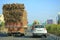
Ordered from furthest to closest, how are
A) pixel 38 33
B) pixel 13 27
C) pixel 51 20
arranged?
pixel 51 20, pixel 13 27, pixel 38 33

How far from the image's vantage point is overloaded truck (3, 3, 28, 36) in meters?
31.0

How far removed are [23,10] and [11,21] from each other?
255 centimetres

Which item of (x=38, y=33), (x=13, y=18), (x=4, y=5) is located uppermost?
(x=4, y=5)

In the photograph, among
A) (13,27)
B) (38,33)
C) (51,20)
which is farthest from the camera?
(51,20)

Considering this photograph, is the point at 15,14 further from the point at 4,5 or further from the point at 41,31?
the point at 41,31

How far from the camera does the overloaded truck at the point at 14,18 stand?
31008 millimetres

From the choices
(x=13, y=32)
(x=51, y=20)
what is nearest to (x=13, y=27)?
(x=13, y=32)

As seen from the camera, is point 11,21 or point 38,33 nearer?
point 38,33

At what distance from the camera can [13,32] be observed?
31.1 meters

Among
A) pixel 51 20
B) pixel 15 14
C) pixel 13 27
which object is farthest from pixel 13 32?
pixel 51 20

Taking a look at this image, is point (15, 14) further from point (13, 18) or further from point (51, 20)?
point (51, 20)

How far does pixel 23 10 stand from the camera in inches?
1271

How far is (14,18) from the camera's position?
3161 centimetres

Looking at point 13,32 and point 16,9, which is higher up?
point 16,9
